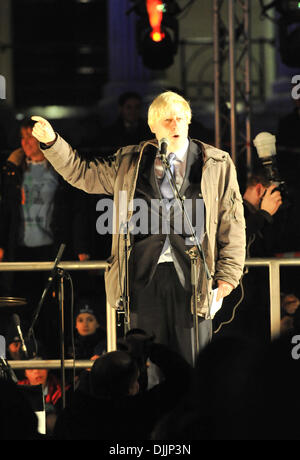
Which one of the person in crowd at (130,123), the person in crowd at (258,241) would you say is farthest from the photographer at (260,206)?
the person in crowd at (130,123)

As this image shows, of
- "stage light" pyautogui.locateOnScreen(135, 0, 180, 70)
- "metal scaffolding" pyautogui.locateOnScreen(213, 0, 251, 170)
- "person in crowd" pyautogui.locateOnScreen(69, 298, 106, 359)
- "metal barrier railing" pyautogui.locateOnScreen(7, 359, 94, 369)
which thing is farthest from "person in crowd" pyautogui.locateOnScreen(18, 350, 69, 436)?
"stage light" pyautogui.locateOnScreen(135, 0, 180, 70)

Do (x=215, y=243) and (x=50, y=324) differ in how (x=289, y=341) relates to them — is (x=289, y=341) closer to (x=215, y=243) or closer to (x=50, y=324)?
(x=215, y=243)

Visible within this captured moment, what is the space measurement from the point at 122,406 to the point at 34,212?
4.43 m

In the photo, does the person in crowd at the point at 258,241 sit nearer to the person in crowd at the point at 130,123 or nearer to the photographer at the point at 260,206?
the photographer at the point at 260,206

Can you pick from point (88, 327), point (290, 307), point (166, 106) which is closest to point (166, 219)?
point (166, 106)

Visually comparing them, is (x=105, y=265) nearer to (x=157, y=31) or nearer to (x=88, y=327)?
(x=88, y=327)

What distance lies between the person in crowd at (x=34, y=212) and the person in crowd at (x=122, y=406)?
4.06 metres

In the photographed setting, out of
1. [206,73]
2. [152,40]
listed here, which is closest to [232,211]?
[152,40]

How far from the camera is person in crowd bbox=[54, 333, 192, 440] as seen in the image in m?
2.50

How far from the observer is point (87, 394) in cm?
284

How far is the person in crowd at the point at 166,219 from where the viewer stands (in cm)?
433

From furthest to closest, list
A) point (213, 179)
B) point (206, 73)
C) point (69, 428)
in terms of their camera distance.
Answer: point (206, 73)
point (213, 179)
point (69, 428)

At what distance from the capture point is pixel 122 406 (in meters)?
2.65
